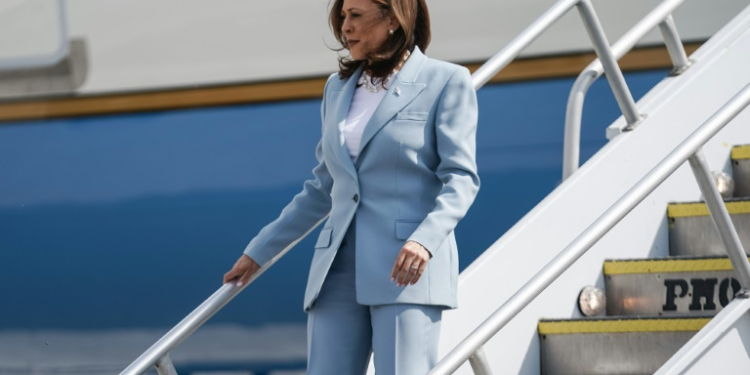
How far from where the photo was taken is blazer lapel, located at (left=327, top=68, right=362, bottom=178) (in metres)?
1.89

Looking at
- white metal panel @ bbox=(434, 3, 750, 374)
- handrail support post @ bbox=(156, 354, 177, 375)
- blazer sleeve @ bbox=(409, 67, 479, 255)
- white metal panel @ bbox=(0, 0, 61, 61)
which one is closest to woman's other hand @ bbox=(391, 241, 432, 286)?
blazer sleeve @ bbox=(409, 67, 479, 255)

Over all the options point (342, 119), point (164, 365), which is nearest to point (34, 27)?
point (164, 365)

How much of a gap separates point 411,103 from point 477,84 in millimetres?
803

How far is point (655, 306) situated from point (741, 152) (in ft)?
2.04

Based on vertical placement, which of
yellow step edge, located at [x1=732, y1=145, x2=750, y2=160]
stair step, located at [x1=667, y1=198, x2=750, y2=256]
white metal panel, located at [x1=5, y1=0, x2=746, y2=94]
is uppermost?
white metal panel, located at [x1=5, y1=0, x2=746, y2=94]

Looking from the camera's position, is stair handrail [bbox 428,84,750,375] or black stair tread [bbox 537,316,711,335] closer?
stair handrail [bbox 428,84,750,375]

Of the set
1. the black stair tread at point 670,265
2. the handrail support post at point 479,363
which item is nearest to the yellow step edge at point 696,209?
the black stair tread at point 670,265

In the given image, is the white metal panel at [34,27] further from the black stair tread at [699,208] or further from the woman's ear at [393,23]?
the woman's ear at [393,23]

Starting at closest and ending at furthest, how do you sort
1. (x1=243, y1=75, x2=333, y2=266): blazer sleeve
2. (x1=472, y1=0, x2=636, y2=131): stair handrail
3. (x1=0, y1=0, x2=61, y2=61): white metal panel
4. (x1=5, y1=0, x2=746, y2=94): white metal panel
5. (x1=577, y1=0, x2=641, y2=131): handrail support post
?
(x1=243, y1=75, x2=333, y2=266): blazer sleeve
(x1=472, y1=0, x2=636, y2=131): stair handrail
(x1=577, y1=0, x2=641, y2=131): handrail support post
(x1=5, y1=0, x2=746, y2=94): white metal panel
(x1=0, y1=0, x2=61, y2=61): white metal panel

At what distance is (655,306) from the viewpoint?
2758mm

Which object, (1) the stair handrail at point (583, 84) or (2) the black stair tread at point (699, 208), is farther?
Result: (1) the stair handrail at point (583, 84)

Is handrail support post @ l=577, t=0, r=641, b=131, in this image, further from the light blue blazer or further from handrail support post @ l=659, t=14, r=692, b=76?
the light blue blazer

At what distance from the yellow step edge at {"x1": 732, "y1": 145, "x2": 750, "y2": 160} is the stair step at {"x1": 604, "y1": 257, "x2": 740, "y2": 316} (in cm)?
55

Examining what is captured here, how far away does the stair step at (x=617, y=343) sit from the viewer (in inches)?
99.0
